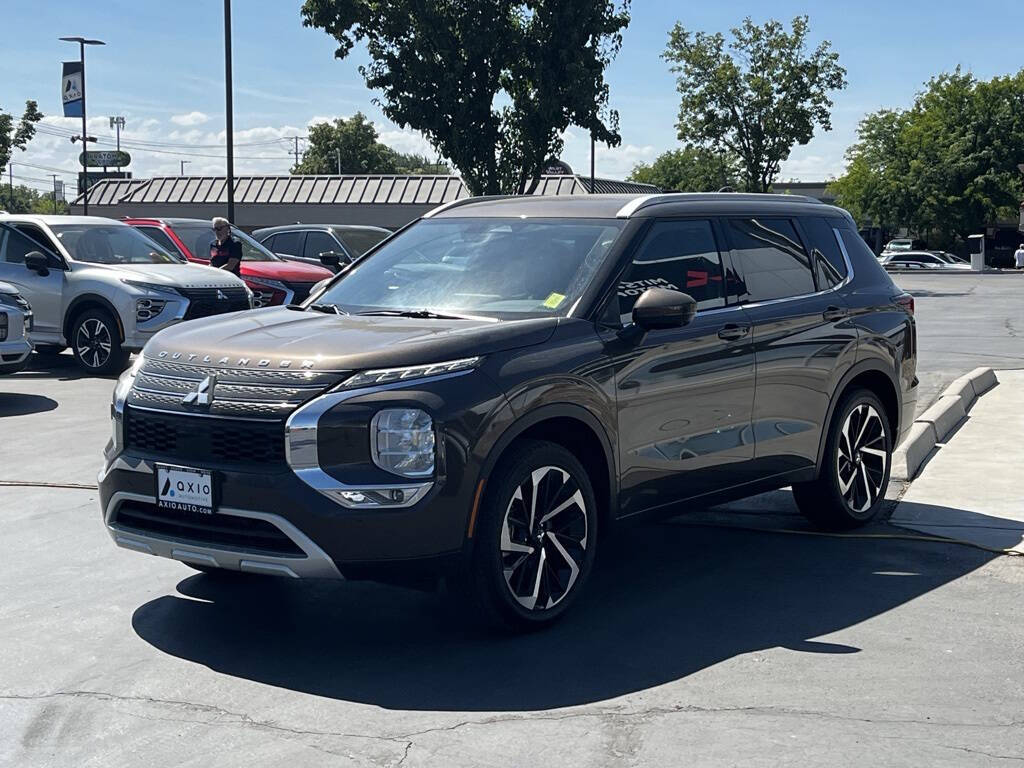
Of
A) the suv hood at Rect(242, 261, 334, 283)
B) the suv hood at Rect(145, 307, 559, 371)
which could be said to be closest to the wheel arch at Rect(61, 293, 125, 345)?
the suv hood at Rect(242, 261, 334, 283)

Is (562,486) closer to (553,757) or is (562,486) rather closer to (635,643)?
(635,643)

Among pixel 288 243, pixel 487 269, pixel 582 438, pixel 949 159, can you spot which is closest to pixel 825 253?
pixel 487 269

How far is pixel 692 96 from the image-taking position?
51188mm

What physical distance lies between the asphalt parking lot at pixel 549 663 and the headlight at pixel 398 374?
1.08 metres

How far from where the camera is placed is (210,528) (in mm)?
5266

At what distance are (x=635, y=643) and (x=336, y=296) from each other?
233cm

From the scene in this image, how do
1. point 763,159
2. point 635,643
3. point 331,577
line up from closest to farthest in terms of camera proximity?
point 331,577 < point 635,643 < point 763,159

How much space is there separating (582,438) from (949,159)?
71.2 metres

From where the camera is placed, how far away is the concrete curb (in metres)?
9.18

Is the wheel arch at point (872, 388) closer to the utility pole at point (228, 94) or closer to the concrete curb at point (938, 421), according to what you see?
the concrete curb at point (938, 421)

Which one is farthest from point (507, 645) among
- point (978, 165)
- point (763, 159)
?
point (978, 165)

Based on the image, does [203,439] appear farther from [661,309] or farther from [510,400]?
[661,309]

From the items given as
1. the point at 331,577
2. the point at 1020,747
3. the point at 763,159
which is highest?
the point at 763,159

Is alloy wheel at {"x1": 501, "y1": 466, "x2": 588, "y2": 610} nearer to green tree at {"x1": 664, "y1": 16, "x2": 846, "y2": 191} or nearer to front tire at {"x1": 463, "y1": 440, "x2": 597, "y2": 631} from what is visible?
front tire at {"x1": 463, "y1": 440, "x2": 597, "y2": 631}
